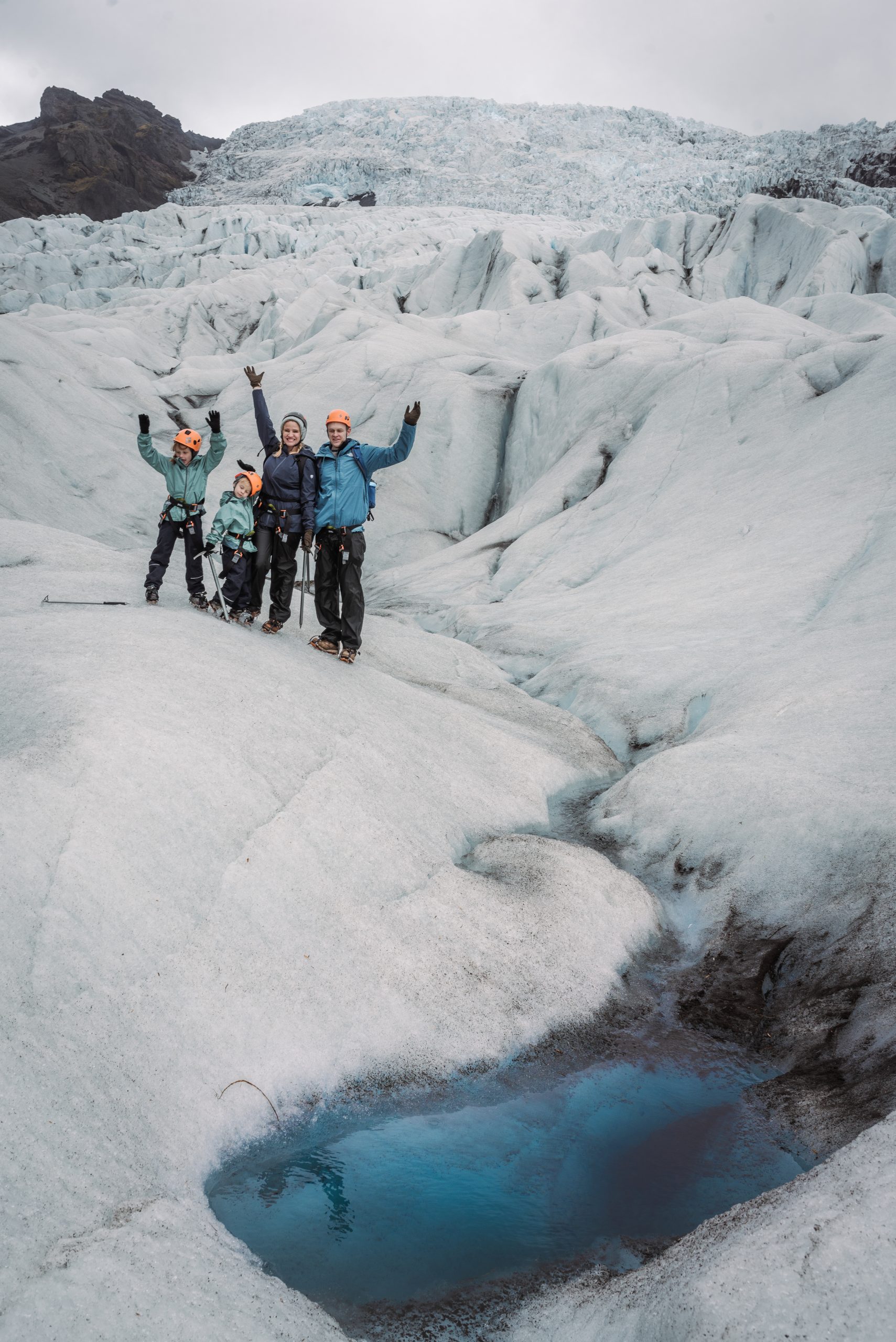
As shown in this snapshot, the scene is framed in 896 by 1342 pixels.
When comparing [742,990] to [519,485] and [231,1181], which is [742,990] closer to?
[231,1181]

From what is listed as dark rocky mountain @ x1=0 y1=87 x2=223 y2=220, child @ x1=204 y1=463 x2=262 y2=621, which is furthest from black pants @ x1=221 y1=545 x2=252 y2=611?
dark rocky mountain @ x1=0 y1=87 x2=223 y2=220

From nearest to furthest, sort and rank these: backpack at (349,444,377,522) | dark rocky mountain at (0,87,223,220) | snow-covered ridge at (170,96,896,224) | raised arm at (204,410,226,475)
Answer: raised arm at (204,410,226,475) < backpack at (349,444,377,522) < snow-covered ridge at (170,96,896,224) < dark rocky mountain at (0,87,223,220)

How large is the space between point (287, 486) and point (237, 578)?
4.02 ft

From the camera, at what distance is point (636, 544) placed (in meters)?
16.9

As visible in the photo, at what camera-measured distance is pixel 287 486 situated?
8992mm

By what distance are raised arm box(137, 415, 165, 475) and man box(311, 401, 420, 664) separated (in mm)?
1779

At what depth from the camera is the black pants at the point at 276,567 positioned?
30.5 feet

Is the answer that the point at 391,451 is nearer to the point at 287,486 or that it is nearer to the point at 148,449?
the point at 287,486

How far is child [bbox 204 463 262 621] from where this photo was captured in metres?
8.92

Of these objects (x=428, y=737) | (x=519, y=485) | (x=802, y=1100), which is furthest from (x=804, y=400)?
(x=802, y=1100)

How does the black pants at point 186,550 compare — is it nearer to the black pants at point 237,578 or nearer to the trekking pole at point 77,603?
the black pants at point 237,578

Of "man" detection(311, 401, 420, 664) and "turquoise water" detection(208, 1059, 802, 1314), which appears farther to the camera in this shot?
"man" detection(311, 401, 420, 664)

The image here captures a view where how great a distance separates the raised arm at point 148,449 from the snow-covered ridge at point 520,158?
7073 centimetres

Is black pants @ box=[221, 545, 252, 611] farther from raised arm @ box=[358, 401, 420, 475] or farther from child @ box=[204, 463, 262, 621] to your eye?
raised arm @ box=[358, 401, 420, 475]
